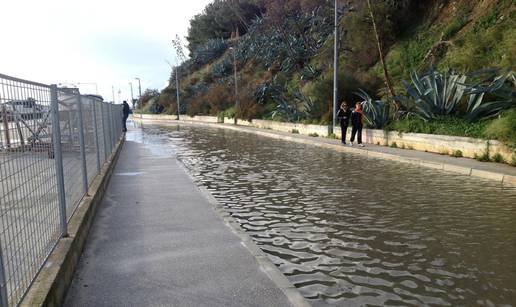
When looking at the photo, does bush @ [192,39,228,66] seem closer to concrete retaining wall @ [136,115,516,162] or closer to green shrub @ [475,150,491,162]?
concrete retaining wall @ [136,115,516,162]

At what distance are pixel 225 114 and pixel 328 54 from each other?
10.9m

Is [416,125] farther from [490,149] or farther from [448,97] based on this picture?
[490,149]

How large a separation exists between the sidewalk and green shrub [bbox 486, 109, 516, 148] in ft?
24.7

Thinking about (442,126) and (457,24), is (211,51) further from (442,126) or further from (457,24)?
(442,126)

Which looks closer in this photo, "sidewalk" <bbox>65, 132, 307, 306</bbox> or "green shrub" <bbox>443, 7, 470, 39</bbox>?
"sidewalk" <bbox>65, 132, 307, 306</bbox>

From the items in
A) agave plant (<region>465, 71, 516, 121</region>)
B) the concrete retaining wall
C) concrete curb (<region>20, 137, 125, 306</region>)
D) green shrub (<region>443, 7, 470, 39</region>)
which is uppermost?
green shrub (<region>443, 7, 470, 39</region>)

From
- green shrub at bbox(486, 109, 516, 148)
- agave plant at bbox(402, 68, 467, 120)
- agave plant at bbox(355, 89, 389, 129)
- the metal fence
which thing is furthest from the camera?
agave plant at bbox(355, 89, 389, 129)

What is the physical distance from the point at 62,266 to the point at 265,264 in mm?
1952

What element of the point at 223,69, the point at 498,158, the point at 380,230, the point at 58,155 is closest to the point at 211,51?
the point at 223,69

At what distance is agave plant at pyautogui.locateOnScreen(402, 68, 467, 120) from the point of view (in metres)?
13.9

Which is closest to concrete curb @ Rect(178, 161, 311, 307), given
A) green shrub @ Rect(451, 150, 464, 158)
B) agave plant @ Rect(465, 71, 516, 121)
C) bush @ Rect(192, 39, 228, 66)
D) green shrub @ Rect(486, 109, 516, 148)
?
green shrub @ Rect(486, 109, 516, 148)

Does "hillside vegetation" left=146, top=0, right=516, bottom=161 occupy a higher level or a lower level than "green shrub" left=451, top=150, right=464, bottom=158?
higher

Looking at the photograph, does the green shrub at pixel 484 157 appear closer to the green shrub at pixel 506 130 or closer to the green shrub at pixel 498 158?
the green shrub at pixel 498 158

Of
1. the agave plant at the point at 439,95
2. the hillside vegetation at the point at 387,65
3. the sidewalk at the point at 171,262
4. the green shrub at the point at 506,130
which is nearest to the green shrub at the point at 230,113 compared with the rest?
the hillside vegetation at the point at 387,65
